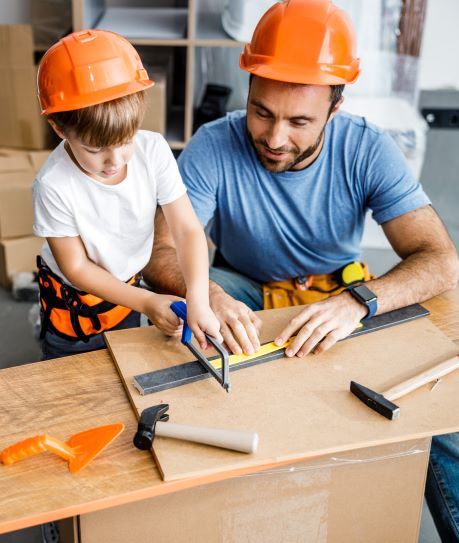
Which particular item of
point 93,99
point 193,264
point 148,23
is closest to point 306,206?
point 193,264

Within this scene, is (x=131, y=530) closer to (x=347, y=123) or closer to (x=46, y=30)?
(x=347, y=123)

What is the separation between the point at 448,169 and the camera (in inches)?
128

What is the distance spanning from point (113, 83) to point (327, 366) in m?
0.64

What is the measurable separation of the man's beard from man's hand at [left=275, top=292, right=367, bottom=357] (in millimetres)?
434

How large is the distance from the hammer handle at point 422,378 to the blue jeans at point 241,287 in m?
0.73

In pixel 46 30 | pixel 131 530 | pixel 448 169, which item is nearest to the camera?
pixel 131 530

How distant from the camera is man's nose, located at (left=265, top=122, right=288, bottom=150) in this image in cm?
151

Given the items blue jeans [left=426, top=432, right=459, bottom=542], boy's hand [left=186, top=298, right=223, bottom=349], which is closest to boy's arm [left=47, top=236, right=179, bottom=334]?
boy's hand [left=186, top=298, right=223, bottom=349]

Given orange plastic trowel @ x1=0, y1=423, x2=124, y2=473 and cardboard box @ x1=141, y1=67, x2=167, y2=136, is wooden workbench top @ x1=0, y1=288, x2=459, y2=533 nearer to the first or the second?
orange plastic trowel @ x1=0, y1=423, x2=124, y2=473

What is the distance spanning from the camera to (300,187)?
5.61 ft

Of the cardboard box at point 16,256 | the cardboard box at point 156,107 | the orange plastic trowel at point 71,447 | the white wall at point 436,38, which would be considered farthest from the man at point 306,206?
the white wall at point 436,38

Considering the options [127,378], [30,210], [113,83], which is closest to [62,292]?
[127,378]

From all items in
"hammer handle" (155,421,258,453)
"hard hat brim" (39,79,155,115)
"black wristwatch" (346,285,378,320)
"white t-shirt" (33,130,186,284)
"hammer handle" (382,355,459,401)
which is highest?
"hard hat brim" (39,79,155,115)

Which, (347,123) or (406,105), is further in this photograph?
(406,105)
